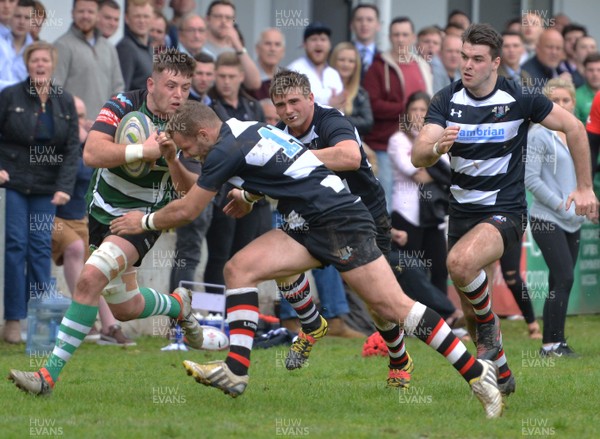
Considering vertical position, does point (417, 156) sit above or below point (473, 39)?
below

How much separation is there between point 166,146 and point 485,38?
2.46 m

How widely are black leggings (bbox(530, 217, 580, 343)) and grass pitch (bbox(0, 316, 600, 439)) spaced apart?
35 cm

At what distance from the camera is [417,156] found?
28.2 ft

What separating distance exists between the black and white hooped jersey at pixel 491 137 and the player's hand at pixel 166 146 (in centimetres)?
189

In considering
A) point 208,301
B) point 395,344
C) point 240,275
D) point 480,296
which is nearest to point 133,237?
point 240,275

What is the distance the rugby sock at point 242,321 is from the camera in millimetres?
7789

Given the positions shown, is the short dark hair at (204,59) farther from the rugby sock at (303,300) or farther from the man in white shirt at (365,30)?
the rugby sock at (303,300)

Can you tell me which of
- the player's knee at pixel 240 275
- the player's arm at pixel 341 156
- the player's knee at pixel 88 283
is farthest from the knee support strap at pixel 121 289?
the player's arm at pixel 341 156

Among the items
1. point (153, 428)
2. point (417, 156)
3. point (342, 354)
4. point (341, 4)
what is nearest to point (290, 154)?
A: point (417, 156)

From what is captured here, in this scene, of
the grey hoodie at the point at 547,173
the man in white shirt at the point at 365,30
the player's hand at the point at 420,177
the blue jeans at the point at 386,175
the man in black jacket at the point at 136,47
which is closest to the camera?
the grey hoodie at the point at 547,173

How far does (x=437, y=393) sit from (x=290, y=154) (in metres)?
2.27

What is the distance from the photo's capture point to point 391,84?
14508 millimetres

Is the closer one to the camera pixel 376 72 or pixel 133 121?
pixel 133 121

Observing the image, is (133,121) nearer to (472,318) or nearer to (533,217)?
(472,318)
